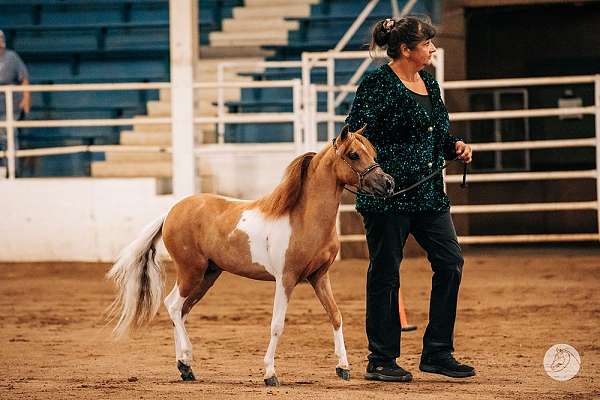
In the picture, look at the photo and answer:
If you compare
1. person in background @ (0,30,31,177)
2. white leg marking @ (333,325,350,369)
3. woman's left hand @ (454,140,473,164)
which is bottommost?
white leg marking @ (333,325,350,369)

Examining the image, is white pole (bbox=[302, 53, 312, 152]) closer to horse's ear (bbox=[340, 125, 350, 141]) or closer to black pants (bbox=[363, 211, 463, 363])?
black pants (bbox=[363, 211, 463, 363])

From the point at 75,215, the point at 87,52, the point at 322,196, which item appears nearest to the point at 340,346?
the point at 322,196

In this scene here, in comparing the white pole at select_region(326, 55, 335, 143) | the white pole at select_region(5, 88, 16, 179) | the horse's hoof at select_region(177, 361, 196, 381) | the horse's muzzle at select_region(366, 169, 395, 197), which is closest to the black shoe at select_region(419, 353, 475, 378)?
the horse's muzzle at select_region(366, 169, 395, 197)

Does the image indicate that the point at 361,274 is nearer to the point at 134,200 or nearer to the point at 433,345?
the point at 134,200

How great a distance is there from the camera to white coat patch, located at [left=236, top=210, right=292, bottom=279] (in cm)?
588

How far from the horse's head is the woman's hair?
43cm

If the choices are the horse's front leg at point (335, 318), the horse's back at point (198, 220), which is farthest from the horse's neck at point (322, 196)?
the horse's back at point (198, 220)

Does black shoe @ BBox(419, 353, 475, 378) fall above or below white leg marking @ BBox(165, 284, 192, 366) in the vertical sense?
below

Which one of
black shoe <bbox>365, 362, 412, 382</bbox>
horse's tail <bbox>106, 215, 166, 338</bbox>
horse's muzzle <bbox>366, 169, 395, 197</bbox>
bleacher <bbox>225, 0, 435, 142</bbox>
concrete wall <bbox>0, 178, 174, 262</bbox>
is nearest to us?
horse's muzzle <bbox>366, 169, 395, 197</bbox>

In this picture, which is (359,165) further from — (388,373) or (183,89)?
(183,89)

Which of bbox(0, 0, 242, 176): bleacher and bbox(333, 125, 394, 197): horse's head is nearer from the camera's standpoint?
bbox(333, 125, 394, 197): horse's head

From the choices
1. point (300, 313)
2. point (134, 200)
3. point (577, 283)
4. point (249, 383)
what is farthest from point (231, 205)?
point (134, 200)

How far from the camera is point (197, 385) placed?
19.4 ft

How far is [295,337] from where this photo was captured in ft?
25.9
